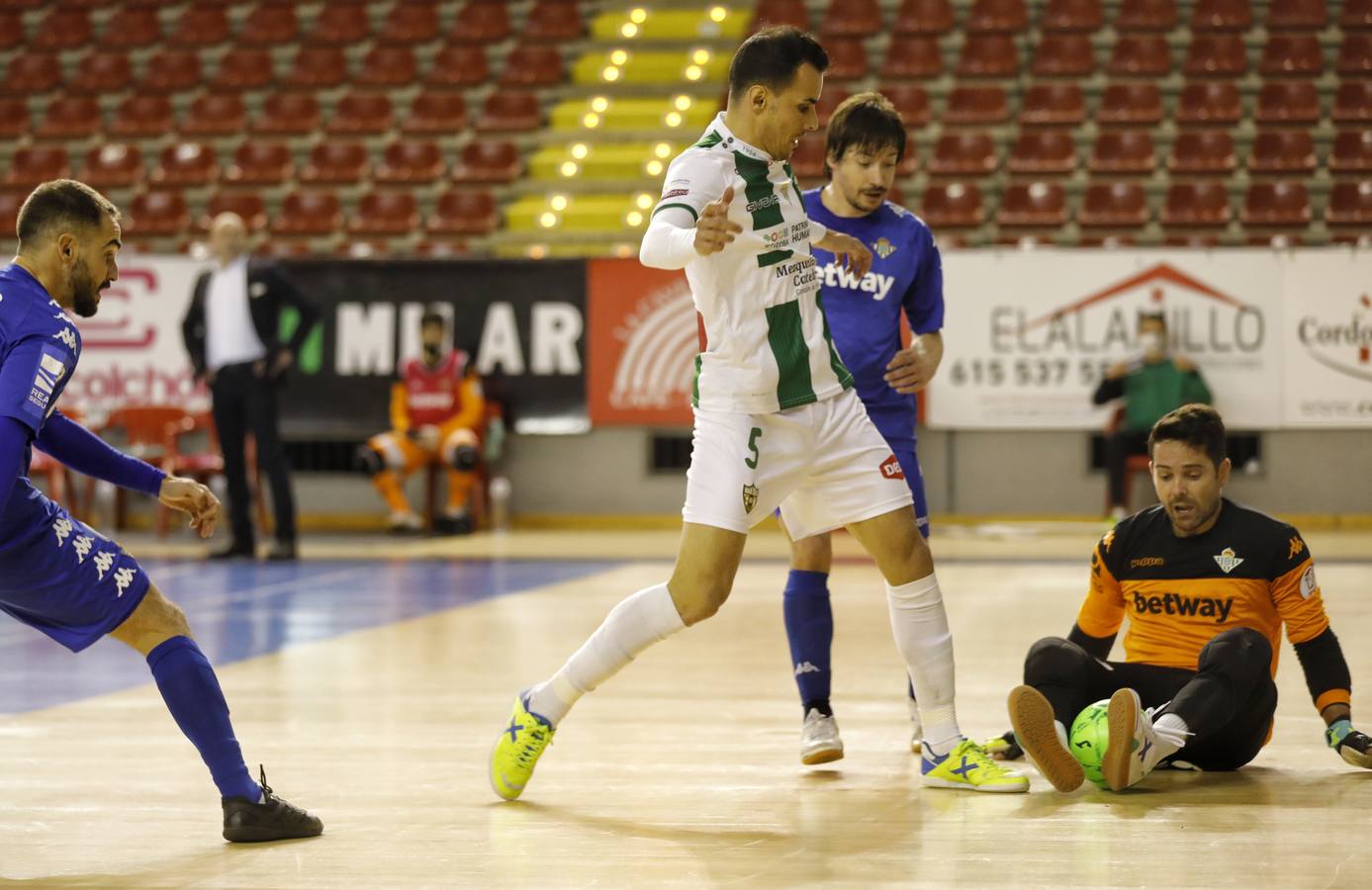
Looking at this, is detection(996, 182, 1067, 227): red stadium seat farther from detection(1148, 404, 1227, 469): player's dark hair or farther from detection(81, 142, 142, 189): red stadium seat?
detection(1148, 404, 1227, 469): player's dark hair

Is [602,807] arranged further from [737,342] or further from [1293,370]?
[1293,370]

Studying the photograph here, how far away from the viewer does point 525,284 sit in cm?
1236

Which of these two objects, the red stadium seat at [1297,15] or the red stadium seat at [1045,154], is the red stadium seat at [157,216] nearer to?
the red stadium seat at [1045,154]

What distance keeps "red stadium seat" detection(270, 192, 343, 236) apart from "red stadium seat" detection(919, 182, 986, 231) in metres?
5.14

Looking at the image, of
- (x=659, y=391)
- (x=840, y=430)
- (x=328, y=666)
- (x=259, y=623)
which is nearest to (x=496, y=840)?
(x=840, y=430)

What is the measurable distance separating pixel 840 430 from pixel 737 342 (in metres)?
0.31

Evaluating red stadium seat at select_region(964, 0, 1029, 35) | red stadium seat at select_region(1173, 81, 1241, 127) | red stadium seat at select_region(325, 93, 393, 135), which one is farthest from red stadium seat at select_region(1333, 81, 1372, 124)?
red stadium seat at select_region(325, 93, 393, 135)

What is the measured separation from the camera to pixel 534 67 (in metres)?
16.0

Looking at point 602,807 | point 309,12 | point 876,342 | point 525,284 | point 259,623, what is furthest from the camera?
point 309,12

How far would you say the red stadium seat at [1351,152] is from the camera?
44.2 ft

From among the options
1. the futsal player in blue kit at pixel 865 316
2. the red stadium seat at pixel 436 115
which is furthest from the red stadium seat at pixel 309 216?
the futsal player in blue kit at pixel 865 316

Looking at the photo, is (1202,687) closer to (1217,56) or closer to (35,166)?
(1217,56)

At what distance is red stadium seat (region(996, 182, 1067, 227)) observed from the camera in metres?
13.3

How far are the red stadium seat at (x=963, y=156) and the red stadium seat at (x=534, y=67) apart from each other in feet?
13.1
